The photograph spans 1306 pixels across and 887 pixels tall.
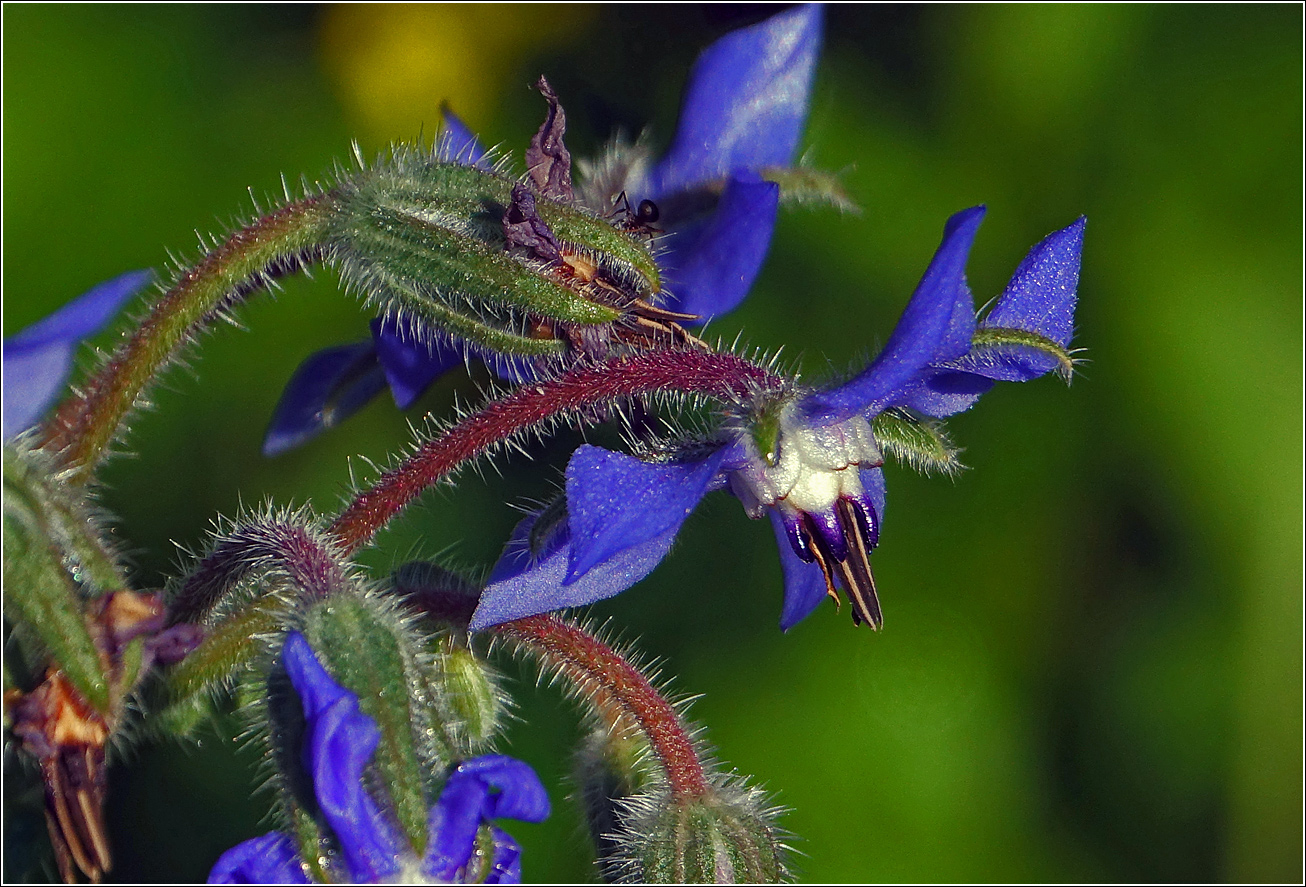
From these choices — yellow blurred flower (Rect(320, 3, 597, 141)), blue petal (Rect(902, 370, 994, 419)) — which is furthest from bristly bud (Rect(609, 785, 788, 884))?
yellow blurred flower (Rect(320, 3, 597, 141))

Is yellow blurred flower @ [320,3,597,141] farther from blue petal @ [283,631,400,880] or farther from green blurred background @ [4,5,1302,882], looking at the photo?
blue petal @ [283,631,400,880]

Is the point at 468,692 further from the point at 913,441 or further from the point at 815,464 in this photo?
the point at 913,441

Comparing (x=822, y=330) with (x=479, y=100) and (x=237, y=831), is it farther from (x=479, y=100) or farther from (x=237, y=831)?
(x=237, y=831)

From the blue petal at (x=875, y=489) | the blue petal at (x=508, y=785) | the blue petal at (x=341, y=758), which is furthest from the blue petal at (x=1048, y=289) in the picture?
the blue petal at (x=341, y=758)

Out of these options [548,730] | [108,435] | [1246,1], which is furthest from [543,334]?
[1246,1]

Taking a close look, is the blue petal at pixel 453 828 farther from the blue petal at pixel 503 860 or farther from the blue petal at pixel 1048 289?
the blue petal at pixel 1048 289

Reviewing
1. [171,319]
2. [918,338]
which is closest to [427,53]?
[171,319]
